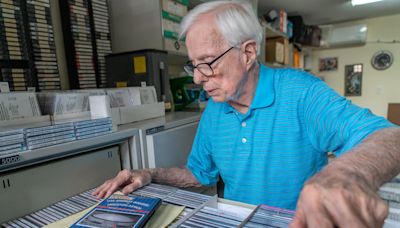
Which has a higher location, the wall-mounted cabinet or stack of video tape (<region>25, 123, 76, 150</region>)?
the wall-mounted cabinet

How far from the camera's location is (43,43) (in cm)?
115

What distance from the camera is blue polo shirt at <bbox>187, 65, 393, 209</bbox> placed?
833mm

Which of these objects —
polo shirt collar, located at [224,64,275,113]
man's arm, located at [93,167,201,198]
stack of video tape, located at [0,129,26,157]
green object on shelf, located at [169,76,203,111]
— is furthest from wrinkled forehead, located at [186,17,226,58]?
green object on shelf, located at [169,76,203,111]

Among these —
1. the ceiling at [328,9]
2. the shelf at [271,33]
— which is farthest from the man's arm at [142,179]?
the ceiling at [328,9]

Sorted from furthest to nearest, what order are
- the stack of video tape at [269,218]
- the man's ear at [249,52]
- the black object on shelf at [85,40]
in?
the black object on shelf at [85,40] < the man's ear at [249,52] < the stack of video tape at [269,218]

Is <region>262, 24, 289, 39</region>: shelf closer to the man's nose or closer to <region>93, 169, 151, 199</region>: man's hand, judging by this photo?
the man's nose

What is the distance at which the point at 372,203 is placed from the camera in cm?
32

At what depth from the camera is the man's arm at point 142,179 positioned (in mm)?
756

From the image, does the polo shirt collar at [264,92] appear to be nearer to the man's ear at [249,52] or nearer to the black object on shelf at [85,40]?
the man's ear at [249,52]

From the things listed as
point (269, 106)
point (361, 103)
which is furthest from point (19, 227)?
point (361, 103)

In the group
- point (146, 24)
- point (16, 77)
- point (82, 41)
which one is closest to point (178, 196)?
point (16, 77)

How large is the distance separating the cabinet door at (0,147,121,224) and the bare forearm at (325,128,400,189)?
715 millimetres

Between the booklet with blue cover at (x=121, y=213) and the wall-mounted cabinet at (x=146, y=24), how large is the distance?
1.06 meters

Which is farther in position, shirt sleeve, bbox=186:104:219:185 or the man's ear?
shirt sleeve, bbox=186:104:219:185
